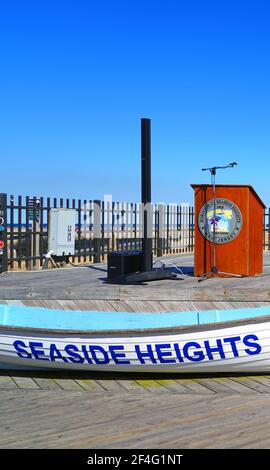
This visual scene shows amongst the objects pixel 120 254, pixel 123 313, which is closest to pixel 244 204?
pixel 120 254

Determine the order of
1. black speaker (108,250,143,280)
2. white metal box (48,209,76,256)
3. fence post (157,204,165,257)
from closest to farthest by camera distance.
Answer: black speaker (108,250,143,280) < white metal box (48,209,76,256) < fence post (157,204,165,257)

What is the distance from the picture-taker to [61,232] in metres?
12.5

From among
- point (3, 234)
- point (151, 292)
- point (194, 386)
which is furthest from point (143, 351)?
point (3, 234)

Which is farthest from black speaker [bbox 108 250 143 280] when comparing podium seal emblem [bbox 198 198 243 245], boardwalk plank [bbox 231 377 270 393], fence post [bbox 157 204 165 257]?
fence post [bbox 157 204 165 257]

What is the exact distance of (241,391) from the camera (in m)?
5.44

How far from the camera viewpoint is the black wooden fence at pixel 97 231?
487 inches

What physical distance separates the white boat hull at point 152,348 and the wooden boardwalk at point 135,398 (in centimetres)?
23

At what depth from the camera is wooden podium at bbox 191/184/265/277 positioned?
7973mm

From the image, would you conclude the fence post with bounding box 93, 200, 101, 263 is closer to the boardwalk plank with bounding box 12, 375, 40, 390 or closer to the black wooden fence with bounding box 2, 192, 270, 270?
the black wooden fence with bounding box 2, 192, 270, 270

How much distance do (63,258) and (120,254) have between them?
A: 17.7ft

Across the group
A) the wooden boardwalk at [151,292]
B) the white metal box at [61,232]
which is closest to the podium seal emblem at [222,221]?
the wooden boardwalk at [151,292]

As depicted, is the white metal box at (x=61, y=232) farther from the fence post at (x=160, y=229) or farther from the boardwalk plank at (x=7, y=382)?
the boardwalk plank at (x=7, y=382)

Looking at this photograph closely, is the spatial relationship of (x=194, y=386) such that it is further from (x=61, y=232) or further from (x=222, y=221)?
(x=61, y=232)

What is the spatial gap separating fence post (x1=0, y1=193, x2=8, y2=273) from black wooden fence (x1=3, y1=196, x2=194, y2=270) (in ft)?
2.17
